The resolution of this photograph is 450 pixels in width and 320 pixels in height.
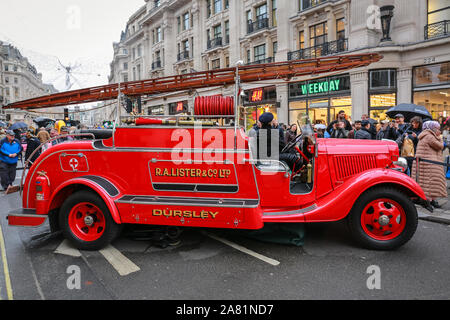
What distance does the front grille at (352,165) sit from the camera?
4145 mm

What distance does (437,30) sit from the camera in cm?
1495

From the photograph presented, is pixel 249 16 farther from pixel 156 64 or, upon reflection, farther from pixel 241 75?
pixel 241 75

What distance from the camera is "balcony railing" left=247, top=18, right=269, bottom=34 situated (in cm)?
2267

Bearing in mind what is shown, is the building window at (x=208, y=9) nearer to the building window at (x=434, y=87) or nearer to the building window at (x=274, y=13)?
the building window at (x=274, y=13)

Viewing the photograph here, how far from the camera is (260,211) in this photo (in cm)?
379

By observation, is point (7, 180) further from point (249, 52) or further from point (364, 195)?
point (249, 52)

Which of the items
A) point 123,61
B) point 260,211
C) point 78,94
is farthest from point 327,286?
point 123,61

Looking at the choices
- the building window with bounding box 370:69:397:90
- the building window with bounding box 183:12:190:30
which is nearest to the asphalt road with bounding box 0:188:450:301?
the building window with bounding box 370:69:397:90

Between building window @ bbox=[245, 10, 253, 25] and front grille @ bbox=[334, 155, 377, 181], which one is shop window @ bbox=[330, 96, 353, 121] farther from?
front grille @ bbox=[334, 155, 377, 181]

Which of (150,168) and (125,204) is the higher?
(150,168)

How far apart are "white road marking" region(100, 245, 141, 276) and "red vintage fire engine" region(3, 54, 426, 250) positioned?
0.16 meters

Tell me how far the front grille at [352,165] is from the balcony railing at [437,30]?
582 inches

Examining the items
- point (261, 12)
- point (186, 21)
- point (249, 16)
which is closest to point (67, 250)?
point (261, 12)

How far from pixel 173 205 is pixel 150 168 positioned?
0.62m
